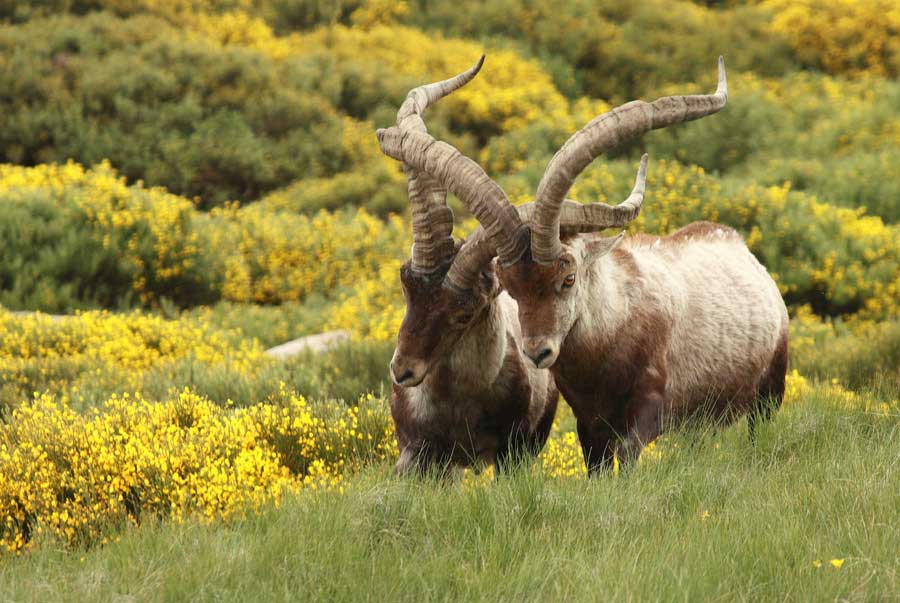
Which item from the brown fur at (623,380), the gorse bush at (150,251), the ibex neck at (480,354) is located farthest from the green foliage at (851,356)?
the gorse bush at (150,251)

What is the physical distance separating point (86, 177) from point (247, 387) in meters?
8.18

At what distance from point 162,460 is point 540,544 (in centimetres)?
240

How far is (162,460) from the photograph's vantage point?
584 cm

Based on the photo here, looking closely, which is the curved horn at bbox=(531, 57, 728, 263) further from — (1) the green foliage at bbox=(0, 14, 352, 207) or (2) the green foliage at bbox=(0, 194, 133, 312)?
(1) the green foliage at bbox=(0, 14, 352, 207)

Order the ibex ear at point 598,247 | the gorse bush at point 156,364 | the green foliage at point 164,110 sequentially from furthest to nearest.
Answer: the green foliage at point 164,110, the gorse bush at point 156,364, the ibex ear at point 598,247

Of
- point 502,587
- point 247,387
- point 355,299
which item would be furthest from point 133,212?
point 502,587

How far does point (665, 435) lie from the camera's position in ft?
19.0

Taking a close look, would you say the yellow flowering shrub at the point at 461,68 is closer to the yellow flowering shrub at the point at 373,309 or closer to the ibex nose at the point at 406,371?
the yellow flowering shrub at the point at 373,309

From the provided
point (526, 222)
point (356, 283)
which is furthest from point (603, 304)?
point (356, 283)

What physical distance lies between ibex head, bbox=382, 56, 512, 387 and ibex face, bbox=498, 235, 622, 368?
191mm

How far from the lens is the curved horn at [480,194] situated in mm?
5008

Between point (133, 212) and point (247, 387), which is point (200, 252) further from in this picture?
point (247, 387)

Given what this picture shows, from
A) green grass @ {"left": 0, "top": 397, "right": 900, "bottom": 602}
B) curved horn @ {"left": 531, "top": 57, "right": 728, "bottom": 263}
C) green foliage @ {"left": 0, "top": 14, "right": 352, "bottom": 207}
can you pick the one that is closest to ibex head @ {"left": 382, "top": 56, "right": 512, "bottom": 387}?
curved horn @ {"left": 531, "top": 57, "right": 728, "bottom": 263}

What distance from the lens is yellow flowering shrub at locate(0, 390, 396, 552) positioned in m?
5.35
